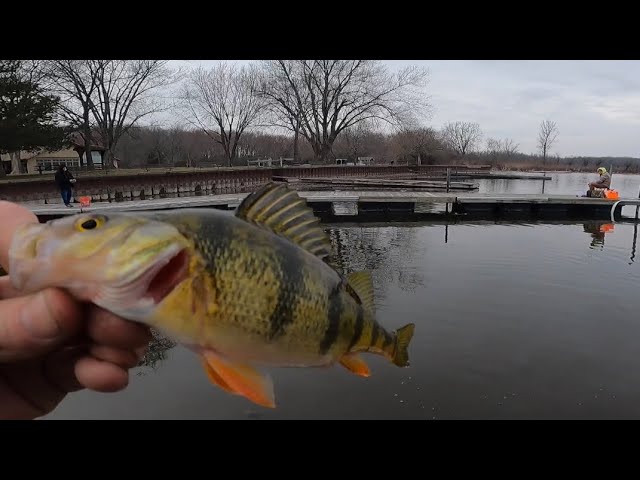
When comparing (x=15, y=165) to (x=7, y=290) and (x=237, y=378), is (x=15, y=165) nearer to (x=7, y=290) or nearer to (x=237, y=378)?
(x=7, y=290)

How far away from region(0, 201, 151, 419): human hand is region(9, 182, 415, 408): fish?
76 mm

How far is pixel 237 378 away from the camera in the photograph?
4.99 ft

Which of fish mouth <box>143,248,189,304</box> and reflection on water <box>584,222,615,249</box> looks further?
reflection on water <box>584,222,615,249</box>

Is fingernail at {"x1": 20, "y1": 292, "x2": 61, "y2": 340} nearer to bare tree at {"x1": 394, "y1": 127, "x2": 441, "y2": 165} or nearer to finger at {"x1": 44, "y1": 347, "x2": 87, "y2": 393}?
finger at {"x1": 44, "y1": 347, "x2": 87, "y2": 393}

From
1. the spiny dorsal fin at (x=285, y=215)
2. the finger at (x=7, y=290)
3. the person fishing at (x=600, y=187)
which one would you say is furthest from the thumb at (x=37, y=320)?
the person fishing at (x=600, y=187)

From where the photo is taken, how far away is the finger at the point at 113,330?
4.80ft

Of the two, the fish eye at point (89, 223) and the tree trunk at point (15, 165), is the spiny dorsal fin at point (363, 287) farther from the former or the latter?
the tree trunk at point (15, 165)

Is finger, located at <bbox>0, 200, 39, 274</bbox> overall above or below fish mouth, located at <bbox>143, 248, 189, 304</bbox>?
above

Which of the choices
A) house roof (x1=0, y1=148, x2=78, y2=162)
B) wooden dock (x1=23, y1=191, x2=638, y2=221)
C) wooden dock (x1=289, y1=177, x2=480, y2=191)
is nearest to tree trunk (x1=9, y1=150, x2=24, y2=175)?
house roof (x1=0, y1=148, x2=78, y2=162)

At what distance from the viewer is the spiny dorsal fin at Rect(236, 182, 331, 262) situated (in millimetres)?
1716

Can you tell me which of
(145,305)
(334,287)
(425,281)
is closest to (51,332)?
(145,305)

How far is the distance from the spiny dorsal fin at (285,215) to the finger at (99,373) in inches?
29.9

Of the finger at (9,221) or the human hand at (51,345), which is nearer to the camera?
the human hand at (51,345)

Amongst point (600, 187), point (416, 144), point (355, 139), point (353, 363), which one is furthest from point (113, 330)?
point (355, 139)
